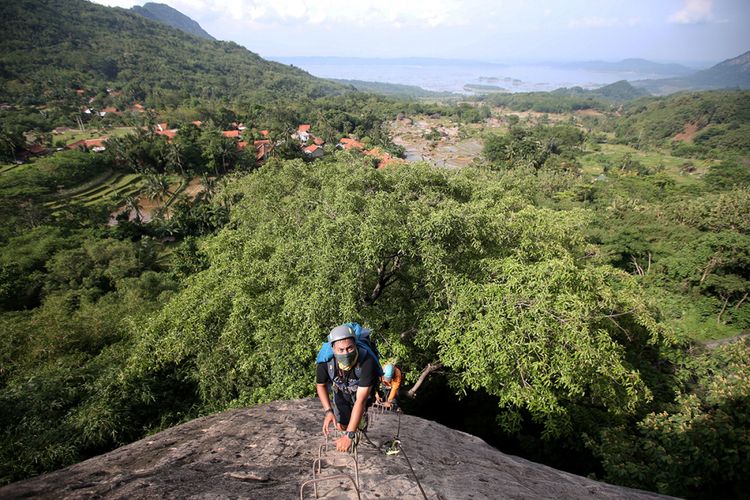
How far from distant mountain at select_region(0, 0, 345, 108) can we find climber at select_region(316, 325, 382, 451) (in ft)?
415

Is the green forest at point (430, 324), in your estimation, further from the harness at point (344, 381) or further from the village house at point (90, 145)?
the village house at point (90, 145)

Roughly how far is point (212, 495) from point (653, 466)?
902cm

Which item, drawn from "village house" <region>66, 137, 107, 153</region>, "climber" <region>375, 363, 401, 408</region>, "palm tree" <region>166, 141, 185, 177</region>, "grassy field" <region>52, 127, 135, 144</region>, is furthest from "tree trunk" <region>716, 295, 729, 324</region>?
"grassy field" <region>52, 127, 135, 144</region>

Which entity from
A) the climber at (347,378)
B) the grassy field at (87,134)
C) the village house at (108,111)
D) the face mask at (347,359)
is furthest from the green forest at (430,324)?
the village house at (108,111)

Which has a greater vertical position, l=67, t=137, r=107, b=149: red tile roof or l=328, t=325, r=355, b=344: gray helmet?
l=67, t=137, r=107, b=149: red tile roof

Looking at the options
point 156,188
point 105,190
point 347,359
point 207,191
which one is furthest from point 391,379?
point 105,190

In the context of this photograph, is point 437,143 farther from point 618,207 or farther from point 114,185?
point 114,185

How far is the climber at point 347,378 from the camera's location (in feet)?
12.4

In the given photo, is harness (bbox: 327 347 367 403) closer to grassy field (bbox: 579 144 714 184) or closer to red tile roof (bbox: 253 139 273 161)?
red tile roof (bbox: 253 139 273 161)

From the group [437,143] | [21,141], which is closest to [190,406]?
[21,141]

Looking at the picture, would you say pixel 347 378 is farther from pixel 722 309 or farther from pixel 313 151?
pixel 313 151

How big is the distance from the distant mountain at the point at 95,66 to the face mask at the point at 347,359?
12678cm

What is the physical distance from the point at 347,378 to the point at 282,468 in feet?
4.48

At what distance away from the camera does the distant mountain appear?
105688 mm
